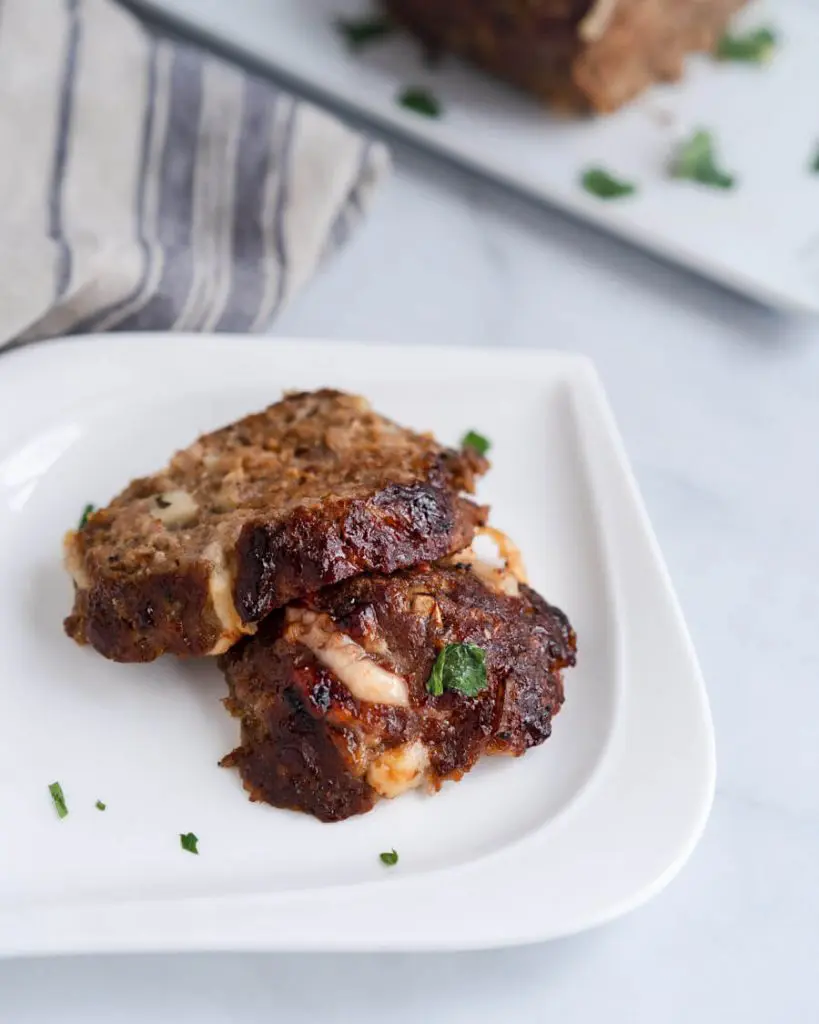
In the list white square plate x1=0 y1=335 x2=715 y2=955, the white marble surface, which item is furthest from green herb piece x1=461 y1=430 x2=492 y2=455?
the white marble surface

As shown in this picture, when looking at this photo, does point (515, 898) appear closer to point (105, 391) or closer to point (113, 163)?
point (105, 391)

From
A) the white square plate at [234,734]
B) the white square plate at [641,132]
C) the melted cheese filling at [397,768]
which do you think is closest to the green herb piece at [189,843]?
the white square plate at [234,734]

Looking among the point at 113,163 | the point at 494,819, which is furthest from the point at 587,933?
the point at 113,163

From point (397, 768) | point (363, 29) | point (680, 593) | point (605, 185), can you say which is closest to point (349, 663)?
point (397, 768)

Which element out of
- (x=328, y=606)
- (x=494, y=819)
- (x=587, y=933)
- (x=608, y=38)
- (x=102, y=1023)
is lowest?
(x=102, y=1023)

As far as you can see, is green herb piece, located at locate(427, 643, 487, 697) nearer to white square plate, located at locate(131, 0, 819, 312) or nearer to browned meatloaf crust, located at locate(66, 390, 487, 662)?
browned meatloaf crust, located at locate(66, 390, 487, 662)
